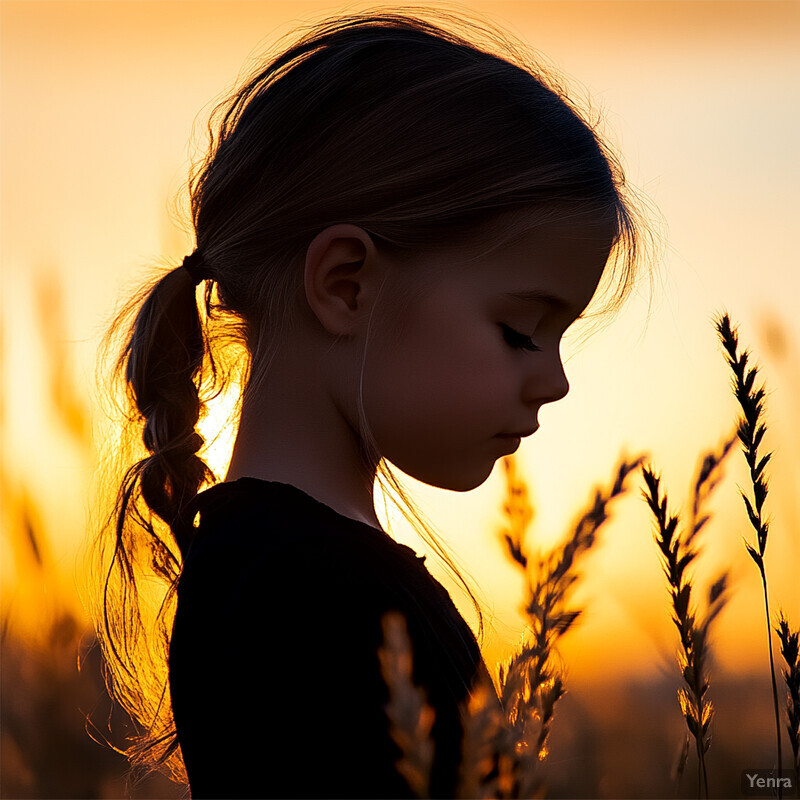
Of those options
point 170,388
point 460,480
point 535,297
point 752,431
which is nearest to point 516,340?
point 535,297

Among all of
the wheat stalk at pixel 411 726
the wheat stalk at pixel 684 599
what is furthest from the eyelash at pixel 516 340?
the wheat stalk at pixel 411 726

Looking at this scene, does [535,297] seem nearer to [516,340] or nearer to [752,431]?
[516,340]

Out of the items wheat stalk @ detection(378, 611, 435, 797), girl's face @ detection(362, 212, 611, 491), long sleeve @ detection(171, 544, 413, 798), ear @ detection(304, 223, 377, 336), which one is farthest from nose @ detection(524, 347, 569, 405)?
wheat stalk @ detection(378, 611, 435, 797)

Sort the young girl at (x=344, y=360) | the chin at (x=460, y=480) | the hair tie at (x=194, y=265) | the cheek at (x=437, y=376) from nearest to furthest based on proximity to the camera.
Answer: the young girl at (x=344, y=360) < the cheek at (x=437, y=376) < the chin at (x=460, y=480) < the hair tie at (x=194, y=265)

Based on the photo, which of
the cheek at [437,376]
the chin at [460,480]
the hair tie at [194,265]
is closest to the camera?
the cheek at [437,376]

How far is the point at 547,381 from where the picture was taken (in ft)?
4.09

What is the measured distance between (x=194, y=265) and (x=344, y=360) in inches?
15.4

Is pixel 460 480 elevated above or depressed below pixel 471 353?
below

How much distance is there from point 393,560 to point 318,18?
3.49ft

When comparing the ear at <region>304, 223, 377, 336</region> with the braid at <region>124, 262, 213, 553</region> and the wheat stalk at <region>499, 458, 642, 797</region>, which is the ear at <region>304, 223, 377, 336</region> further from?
the wheat stalk at <region>499, 458, 642, 797</region>

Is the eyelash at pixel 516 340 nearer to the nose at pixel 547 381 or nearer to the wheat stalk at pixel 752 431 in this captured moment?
the nose at pixel 547 381

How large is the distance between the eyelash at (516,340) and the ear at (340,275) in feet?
0.60

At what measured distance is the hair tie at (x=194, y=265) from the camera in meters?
1.46

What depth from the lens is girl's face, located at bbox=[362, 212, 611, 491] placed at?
3.88ft
